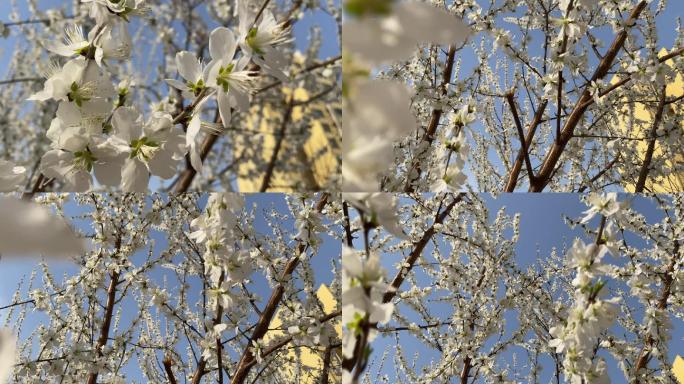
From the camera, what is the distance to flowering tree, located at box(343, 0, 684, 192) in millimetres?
1325

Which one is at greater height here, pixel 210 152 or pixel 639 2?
pixel 639 2

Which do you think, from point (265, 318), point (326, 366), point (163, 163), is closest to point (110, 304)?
point (265, 318)

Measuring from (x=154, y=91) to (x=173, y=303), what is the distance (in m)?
0.48

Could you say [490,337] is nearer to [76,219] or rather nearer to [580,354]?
[580,354]

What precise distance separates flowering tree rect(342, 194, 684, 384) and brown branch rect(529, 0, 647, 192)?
7 centimetres

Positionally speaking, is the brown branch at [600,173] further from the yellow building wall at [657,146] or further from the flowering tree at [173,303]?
the flowering tree at [173,303]

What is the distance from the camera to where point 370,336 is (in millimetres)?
Result: 356

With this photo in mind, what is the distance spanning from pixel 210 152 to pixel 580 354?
0.80 meters

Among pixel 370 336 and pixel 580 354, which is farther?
pixel 580 354

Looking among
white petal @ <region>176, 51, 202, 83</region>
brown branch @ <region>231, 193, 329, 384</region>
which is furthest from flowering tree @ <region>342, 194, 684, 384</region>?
white petal @ <region>176, 51, 202, 83</region>

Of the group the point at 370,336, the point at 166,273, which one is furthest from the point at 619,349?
the point at 370,336

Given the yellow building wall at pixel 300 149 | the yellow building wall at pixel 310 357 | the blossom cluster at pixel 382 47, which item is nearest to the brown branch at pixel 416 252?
the yellow building wall at pixel 310 357

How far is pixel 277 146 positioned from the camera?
133cm

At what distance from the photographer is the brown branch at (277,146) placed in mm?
1271
